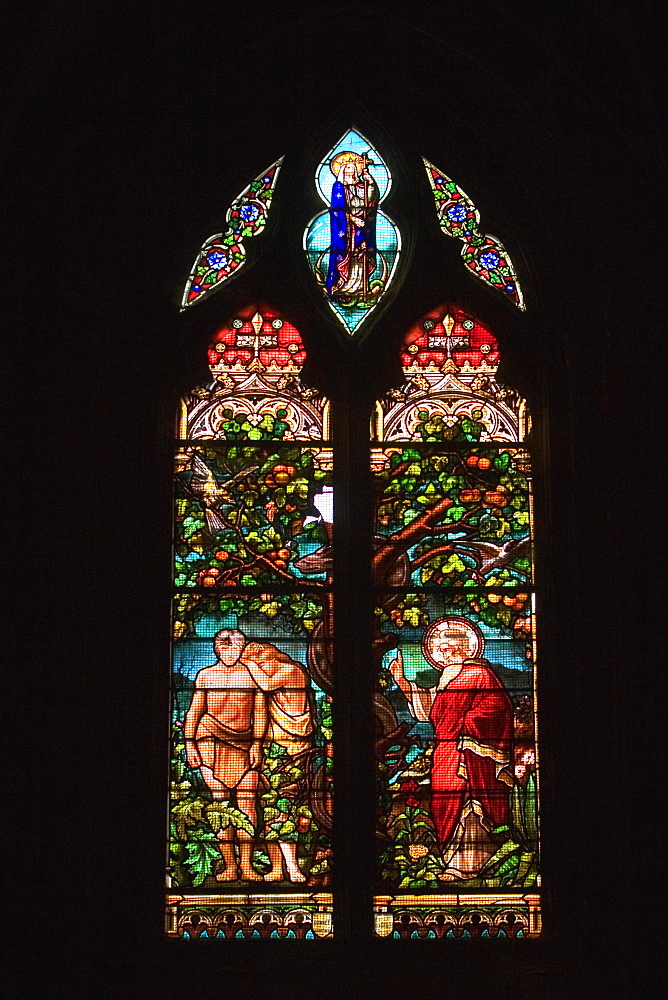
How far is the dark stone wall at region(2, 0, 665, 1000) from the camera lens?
5.35 m

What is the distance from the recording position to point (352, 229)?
623 centimetres

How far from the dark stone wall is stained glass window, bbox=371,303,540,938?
92 mm

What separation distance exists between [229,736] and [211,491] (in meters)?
0.95

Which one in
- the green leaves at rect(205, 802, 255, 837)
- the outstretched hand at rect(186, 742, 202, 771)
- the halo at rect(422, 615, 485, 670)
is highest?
the halo at rect(422, 615, 485, 670)

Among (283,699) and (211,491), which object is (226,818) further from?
(211,491)

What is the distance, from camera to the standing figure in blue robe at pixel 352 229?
616cm

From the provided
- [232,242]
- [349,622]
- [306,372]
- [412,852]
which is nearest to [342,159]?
[232,242]

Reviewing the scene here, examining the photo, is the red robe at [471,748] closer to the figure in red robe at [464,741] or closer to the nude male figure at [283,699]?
the figure in red robe at [464,741]

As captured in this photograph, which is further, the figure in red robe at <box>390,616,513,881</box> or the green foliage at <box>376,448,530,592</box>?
the green foliage at <box>376,448,530,592</box>

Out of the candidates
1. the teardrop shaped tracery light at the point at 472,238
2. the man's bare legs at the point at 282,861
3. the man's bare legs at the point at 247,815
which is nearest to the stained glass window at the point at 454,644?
the teardrop shaped tracery light at the point at 472,238

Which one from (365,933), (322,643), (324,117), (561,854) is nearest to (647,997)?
(561,854)

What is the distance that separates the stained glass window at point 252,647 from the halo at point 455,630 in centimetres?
39

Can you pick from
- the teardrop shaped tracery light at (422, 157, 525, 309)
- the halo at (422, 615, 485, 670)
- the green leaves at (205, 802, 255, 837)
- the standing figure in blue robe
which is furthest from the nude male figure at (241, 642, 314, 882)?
the teardrop shaped tracery light at (422, 157, 525, 309)

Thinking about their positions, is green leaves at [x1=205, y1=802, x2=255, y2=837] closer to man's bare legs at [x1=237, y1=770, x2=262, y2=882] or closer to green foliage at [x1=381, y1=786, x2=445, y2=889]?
man's bare legs at [x1=237, y1=770, x2=262, y2=882]
